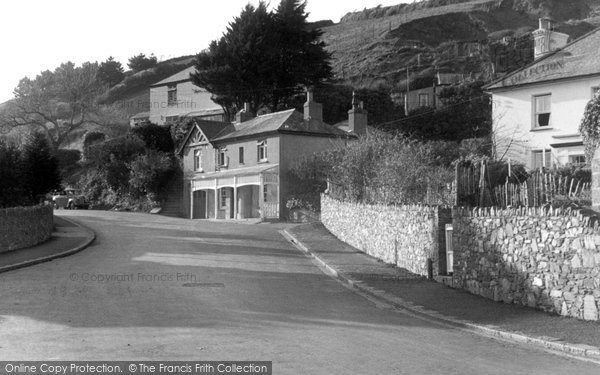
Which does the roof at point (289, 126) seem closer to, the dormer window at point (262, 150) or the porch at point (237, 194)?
the dormer window at point (262, 150)

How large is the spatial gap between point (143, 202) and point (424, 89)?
3268 centimetres

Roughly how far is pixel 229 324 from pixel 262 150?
124 ft

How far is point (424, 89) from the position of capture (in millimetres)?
74250

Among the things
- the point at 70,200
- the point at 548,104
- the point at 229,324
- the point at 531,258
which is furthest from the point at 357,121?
the point at 229,324

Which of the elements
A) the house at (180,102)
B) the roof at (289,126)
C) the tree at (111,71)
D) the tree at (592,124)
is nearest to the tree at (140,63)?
the tree at (111,71)

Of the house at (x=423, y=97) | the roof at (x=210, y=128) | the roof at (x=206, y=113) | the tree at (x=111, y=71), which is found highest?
the tree at (x=111, y=71)

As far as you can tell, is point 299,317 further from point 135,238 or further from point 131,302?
point 135,238

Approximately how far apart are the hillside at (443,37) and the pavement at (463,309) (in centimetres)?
5757

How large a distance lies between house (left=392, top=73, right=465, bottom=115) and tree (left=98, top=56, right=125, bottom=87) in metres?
67.1

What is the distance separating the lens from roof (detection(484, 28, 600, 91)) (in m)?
33.9

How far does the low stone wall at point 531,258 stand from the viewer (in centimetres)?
1141

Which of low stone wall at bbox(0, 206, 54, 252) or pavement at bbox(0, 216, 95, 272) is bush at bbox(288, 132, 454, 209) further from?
low stone wall at bbox(0, 206, 54, 252)

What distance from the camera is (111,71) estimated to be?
425ft

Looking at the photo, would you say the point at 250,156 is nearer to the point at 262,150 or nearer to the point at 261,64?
the point at 262,150
